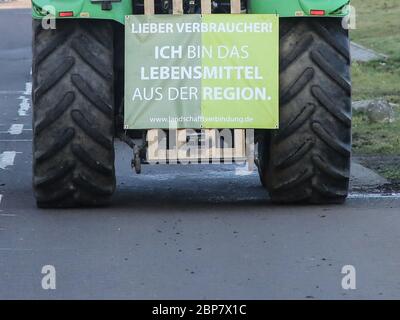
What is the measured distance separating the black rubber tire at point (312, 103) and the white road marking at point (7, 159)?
15.6ft

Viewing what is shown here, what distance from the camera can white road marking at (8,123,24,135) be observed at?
19453 mm

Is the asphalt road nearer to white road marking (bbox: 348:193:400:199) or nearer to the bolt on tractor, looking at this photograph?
white road marking (bbox: 348:193:400:199)

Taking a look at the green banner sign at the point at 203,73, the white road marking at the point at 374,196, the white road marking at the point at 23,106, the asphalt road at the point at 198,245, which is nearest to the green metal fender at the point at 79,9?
the green banner sign at the point at 203,73

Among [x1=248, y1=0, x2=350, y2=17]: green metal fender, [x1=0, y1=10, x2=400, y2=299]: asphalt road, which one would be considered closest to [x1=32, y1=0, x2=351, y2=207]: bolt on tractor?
[x1=248, y1=0, x2=350, y2=17]: green metal fender

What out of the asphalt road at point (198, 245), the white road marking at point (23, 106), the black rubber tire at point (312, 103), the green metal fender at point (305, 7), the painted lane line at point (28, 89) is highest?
the painted lane line at point (28, 89)

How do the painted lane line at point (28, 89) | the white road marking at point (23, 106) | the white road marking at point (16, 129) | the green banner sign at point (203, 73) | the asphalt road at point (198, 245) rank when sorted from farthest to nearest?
the painted lane line at point (28, 89) → the white road marking at point (23, 106) → the white road marking at point (16, 129) → the green banner sign at point (203, 73) → the asphalt road at point (198, 245)

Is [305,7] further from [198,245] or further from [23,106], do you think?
[23,106]

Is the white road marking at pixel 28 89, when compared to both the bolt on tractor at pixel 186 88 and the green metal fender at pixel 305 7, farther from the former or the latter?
the green metal fender at pixel 305 7

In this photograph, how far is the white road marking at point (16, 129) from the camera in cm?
1945

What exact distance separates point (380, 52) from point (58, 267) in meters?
20.3

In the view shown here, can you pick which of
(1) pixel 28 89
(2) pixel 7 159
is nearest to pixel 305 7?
(2) pixel 7 159

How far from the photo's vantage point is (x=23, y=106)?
75.7ft

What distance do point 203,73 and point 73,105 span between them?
1.06m

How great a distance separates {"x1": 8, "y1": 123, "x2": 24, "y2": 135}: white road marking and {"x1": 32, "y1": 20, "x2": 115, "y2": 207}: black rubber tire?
306 inches
